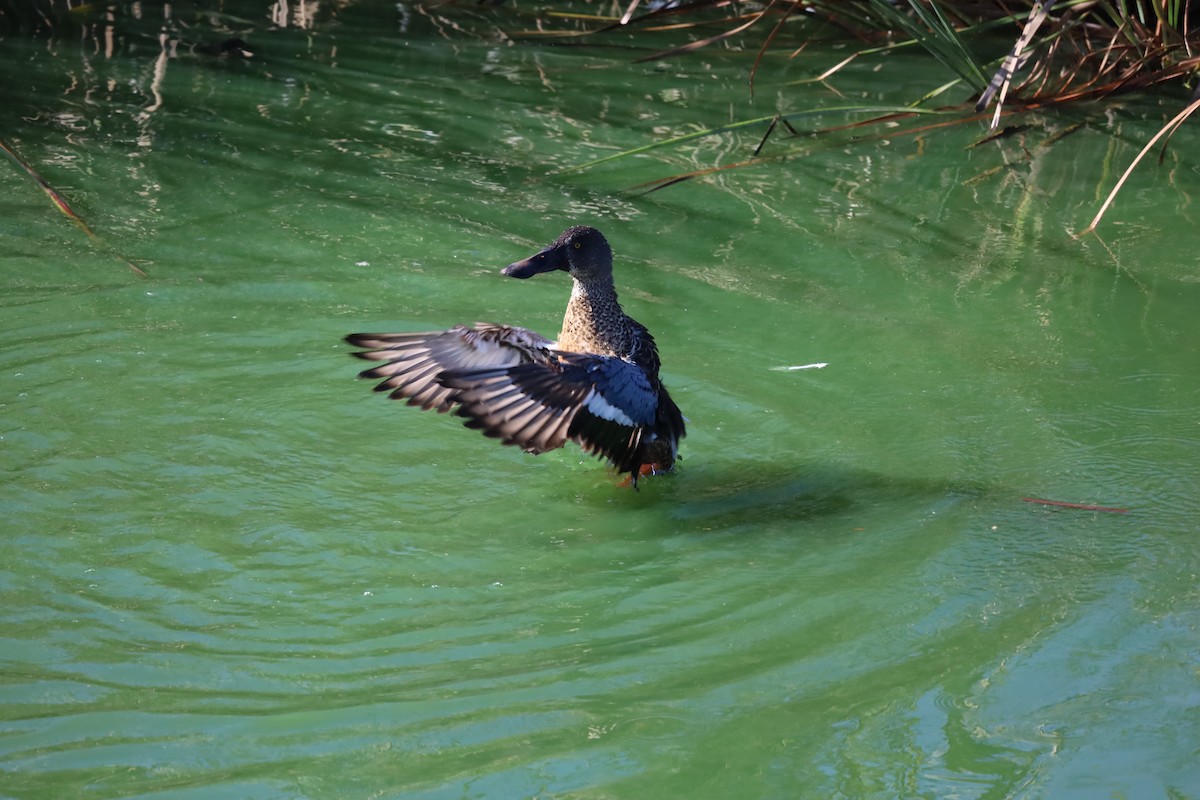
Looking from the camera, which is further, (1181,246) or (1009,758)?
(1181,246)

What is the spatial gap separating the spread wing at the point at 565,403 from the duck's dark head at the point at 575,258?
629 mm

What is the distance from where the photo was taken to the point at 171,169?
7.27 m

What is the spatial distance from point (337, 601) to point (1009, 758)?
6.30 ft

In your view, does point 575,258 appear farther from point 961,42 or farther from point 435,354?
point 961,42

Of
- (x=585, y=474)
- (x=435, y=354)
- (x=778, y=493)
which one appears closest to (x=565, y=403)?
(x=435, y=354)

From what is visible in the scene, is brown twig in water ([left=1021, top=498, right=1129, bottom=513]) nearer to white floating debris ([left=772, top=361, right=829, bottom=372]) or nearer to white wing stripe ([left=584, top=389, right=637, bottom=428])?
white floating debris ([left=772, top=361, right=829, bottom=372])

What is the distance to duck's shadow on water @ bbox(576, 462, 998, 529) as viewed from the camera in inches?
181

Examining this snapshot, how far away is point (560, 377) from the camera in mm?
4328

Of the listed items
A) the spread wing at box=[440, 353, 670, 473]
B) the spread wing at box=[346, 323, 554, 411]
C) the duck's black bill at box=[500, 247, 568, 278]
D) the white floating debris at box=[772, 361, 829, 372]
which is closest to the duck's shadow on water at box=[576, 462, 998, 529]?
the spread wing at box=[440, 353, 670, 473]

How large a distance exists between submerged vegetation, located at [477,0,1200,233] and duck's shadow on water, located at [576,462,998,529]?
265 cm

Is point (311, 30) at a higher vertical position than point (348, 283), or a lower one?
higher

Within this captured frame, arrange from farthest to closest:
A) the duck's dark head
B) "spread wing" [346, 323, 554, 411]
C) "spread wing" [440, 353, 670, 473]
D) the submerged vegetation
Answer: the submerged vegetation
the duck's dark head
"spread wing" [346, 323, 554, 411]
"spread wing" [440, 353, 670, 473]

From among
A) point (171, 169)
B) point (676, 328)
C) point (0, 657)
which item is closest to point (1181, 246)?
point (676, 328)

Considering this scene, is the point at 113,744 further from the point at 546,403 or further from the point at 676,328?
the point at 676,328
